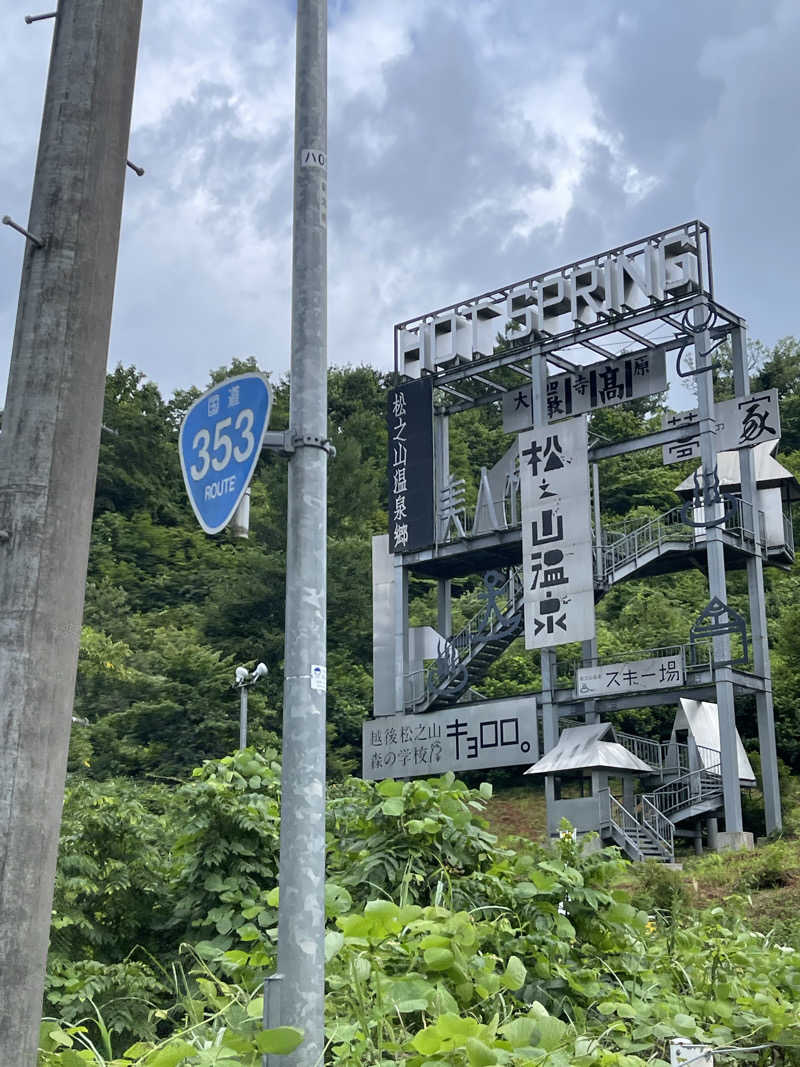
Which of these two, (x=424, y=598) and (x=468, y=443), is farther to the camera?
(x=468, y=443)

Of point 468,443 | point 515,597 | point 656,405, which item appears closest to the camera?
point 515,597

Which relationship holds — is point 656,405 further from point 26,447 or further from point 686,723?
point 26,447

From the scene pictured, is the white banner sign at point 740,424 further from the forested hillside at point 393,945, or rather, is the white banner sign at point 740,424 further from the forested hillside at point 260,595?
the forested hillside at point 393,945

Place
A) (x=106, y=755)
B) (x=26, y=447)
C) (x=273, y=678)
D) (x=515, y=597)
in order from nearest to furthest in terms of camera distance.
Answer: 1. (x=26, y=447)
2. (x=515, y=597)
3. (x=106, y=755)
4. (x=273, y=678)

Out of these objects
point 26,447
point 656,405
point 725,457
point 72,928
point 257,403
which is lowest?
point 72,928

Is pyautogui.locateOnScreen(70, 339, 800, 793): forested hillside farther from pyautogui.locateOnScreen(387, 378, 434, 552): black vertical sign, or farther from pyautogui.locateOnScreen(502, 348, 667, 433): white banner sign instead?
pyautogui.locateOnScreen(387, 378, 434, 552): black vertical sign

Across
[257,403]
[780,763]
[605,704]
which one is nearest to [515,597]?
[605,704]

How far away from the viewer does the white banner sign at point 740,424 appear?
28.0 metres

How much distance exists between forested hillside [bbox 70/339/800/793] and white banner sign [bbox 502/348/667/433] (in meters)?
3.04

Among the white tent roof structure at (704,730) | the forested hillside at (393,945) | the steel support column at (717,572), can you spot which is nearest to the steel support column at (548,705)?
the white tent roof structure at (704,730)

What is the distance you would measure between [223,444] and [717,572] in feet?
73.0

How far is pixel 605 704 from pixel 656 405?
122 feet

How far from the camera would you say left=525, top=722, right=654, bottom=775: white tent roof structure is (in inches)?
1051

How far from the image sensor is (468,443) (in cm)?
5600
